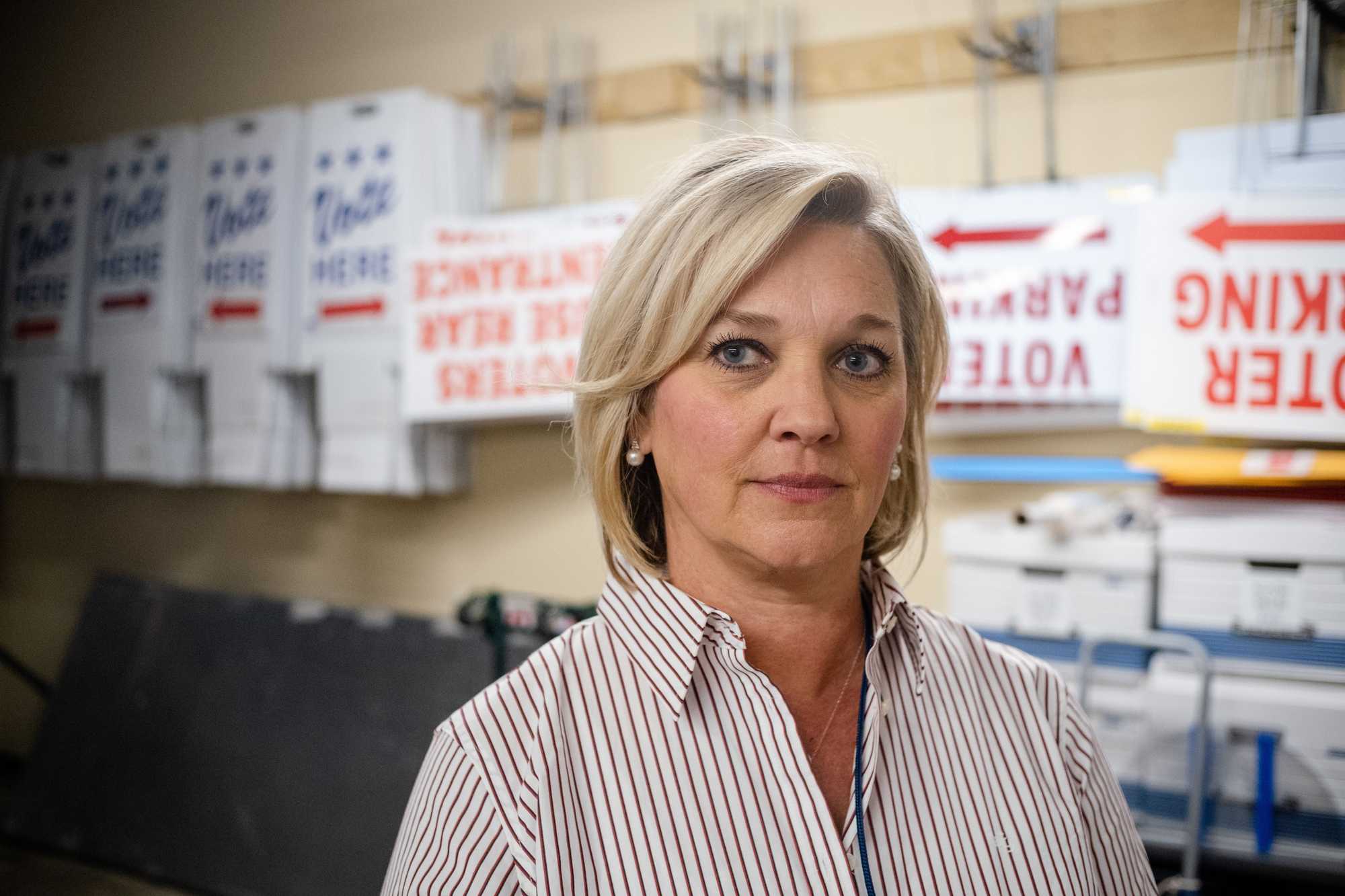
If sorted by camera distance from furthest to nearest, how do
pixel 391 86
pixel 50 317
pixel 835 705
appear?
pixel 50 317, pixel 391 86, pixel 835 705

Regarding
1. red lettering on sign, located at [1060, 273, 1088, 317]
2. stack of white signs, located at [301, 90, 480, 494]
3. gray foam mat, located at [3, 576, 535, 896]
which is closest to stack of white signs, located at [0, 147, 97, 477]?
gray foam mat, located at [3, 576, 535, 896]

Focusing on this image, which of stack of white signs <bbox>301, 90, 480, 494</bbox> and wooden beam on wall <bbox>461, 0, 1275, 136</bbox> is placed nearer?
wooden beam on wall <bbox>461, 0, 1275, 136</bbox>

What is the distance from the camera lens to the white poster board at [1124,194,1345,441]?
83.6 inches

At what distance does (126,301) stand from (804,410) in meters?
3.37

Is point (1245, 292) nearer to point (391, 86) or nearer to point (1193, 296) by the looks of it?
point (1193, 296)

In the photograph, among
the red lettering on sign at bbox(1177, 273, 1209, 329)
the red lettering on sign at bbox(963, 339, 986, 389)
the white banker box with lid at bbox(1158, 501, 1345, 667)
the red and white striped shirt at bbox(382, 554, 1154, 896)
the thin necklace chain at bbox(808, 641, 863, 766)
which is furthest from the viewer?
the red lettering on sign at bbox(963, 339, 986, 389)

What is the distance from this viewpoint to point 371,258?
315 cm

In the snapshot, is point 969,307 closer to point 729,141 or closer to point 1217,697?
point 1217,697

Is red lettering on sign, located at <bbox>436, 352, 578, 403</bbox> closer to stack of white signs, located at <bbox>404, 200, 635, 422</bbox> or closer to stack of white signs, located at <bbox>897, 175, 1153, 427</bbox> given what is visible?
stack of white signs, located at <bbox>404, 200, 635, 422</bbox>

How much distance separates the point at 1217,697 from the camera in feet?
6.72

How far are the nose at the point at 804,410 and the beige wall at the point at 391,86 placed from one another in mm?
1437

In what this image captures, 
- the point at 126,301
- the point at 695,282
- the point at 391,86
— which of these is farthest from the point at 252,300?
the point at 695,282

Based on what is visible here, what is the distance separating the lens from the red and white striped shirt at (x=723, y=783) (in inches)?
36.3

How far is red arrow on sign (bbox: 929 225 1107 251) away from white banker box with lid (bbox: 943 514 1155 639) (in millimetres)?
653
